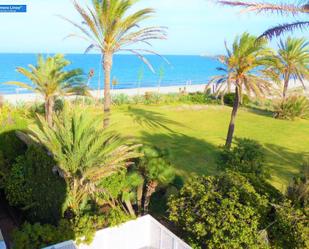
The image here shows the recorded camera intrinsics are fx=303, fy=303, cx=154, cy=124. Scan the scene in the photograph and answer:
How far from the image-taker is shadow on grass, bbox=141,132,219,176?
12.4 metres

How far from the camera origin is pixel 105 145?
763cm

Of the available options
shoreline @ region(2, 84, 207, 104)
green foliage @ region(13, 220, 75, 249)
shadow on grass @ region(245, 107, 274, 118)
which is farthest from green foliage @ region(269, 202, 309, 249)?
shadow on grass @ region(245, 107, 274, 118)

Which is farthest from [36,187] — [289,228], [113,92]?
[113,92]

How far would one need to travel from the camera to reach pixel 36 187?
7906 mm

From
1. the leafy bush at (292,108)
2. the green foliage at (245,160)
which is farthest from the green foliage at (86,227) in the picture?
the leafy bush at (292,108)

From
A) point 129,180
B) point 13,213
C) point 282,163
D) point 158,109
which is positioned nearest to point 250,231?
point 129,180

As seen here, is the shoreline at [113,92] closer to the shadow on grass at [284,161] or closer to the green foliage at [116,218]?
the shadow on grass at [284,161]

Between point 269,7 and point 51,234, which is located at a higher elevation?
point 269,7

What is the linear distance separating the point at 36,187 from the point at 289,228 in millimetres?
6137

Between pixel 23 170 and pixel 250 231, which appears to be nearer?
pixel 250 231

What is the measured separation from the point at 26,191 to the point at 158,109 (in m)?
17.1

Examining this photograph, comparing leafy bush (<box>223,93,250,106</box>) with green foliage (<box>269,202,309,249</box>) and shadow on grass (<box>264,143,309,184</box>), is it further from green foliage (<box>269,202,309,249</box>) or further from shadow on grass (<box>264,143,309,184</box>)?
green foliage (<box>269,202,309,249</box>)

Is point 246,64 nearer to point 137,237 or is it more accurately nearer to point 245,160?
point 245,160

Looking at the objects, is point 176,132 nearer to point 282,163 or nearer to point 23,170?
point 282,163
